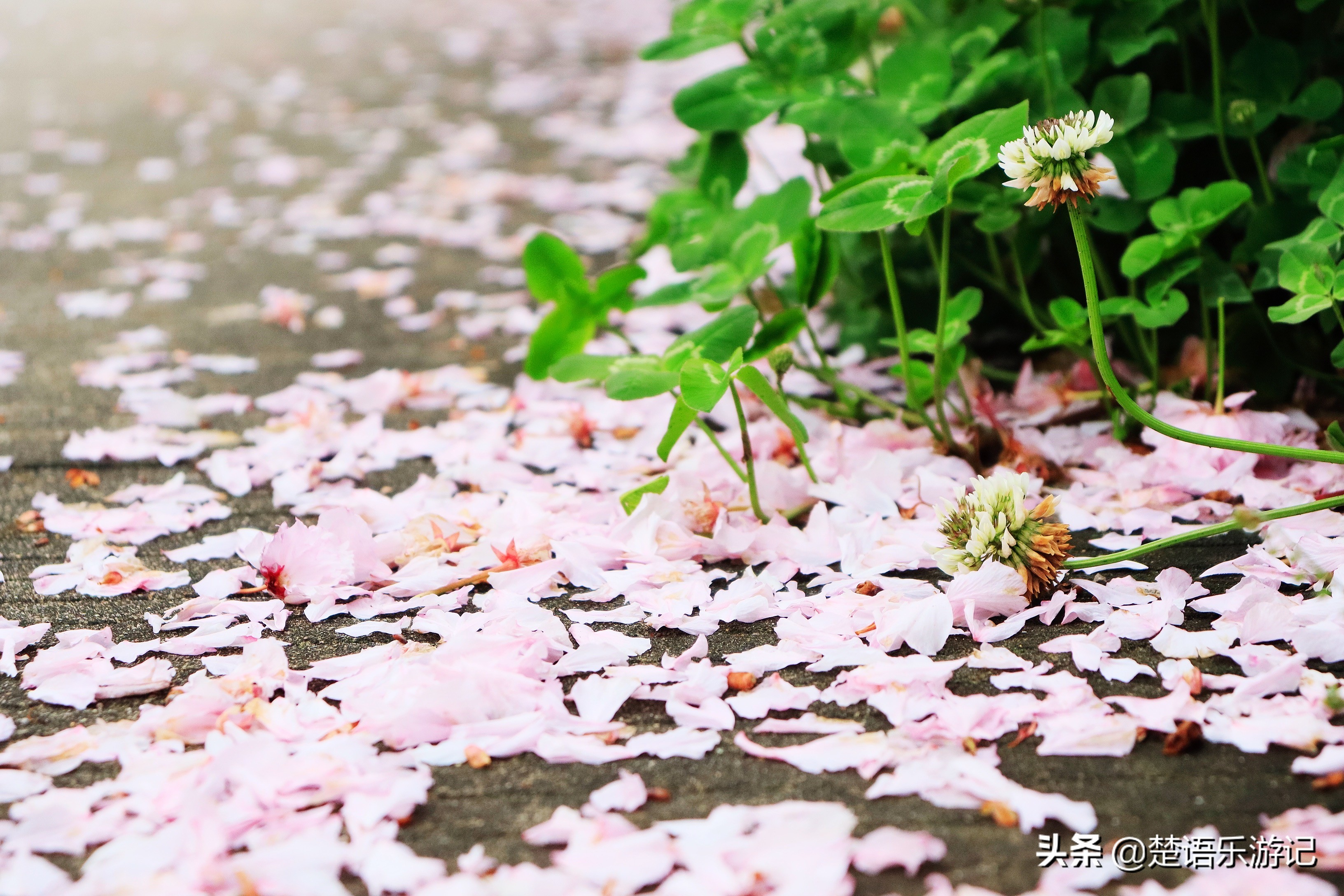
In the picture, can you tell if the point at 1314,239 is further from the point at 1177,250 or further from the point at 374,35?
the point at 374,35

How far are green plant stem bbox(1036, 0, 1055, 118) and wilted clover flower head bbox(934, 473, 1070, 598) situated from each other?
0.70m

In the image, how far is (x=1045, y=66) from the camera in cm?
165

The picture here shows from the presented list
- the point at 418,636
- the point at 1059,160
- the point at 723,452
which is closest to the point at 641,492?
the point at 723,452

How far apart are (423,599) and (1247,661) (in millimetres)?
1031

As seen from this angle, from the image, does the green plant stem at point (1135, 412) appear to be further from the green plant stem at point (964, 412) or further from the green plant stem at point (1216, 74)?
the green plant stem at point (1216, 74)

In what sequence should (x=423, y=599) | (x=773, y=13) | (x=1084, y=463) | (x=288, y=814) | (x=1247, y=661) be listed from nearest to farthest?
1. (x=288, y=814)
2. (x=1247, y=661)
3. (x=423, y=599)
4. (x=1084, y=463)
5. (x=773, y=13)

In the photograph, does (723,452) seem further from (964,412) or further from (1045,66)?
(1045,66)

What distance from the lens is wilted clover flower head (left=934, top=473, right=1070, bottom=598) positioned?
1.31m

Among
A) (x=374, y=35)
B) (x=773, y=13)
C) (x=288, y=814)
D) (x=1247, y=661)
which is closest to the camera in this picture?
(x=288, y=814)

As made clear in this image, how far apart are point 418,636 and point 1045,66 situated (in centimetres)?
128

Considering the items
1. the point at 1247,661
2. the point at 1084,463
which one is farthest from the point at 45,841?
the point at 1084,463

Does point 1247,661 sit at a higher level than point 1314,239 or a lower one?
lower

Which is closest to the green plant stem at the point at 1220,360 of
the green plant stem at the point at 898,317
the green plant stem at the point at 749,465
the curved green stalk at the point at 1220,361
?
the curved green stalk at the point at 1220,361

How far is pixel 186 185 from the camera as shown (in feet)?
12.6
